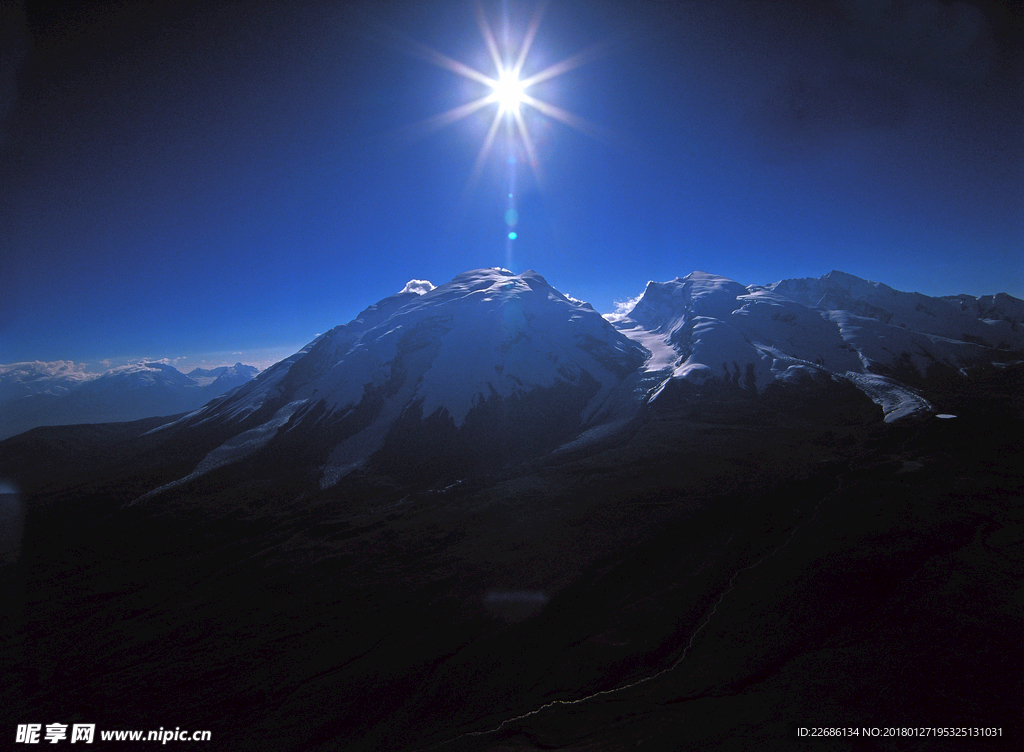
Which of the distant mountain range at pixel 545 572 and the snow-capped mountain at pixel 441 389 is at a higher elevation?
the snow-capped mountain at pixel 441 389

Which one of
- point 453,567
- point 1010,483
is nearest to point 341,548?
point 453,567

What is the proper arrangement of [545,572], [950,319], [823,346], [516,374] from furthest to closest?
[950,319]
[823,346]
[516,374]
[545,572]

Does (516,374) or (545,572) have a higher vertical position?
(516,374)

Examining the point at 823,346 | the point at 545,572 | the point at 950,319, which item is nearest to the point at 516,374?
the point at 545,572

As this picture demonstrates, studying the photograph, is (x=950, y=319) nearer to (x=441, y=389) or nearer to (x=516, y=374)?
(x=516, y=374)

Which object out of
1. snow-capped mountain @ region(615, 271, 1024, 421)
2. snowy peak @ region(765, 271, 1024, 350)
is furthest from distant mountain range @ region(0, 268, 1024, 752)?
snowy peak @ region(765, 271, 1024, 350)

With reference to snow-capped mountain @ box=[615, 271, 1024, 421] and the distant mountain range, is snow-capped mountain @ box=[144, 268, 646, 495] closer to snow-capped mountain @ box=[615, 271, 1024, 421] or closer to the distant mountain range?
the distant mountain range

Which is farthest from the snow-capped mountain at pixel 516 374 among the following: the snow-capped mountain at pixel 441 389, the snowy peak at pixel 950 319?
the snowy peak at pixel 950 319

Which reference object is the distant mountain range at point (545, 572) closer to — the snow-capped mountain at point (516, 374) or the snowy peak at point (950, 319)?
the snow-capped mountain at point (516, 374)
